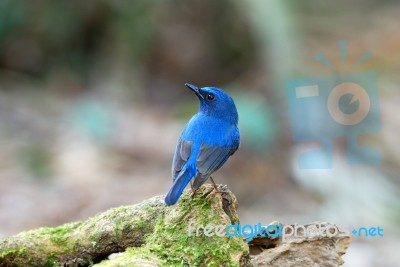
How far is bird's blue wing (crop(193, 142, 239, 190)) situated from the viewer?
3447 mm

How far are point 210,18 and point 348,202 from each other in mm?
3756

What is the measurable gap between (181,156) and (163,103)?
5.04 metres

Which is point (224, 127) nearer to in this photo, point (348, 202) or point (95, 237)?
point (95, 237)

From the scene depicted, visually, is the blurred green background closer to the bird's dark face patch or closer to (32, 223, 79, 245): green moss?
the bird's dark face patch

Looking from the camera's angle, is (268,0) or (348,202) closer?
(348,202)

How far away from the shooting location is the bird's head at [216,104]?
13.0ft

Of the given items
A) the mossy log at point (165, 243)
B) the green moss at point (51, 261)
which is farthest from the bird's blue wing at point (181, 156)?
the green moss at point (51, 261)

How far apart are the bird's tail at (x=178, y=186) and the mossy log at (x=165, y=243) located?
0.23 feet

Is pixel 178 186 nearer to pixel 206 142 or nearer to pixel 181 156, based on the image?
pixel 181 156

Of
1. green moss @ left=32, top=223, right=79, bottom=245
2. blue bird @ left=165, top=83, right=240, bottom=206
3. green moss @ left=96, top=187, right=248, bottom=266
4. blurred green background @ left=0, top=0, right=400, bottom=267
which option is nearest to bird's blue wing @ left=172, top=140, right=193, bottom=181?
blue bird @ left=165, top=83, right=240, bottom=206

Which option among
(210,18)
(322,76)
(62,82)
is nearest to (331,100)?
(322,76)

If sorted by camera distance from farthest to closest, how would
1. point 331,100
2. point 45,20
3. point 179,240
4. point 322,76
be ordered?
point 45,20 → point 322,76 → point 331,100 → point 179,240

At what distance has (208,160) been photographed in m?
3.61

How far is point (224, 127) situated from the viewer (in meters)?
3.88
